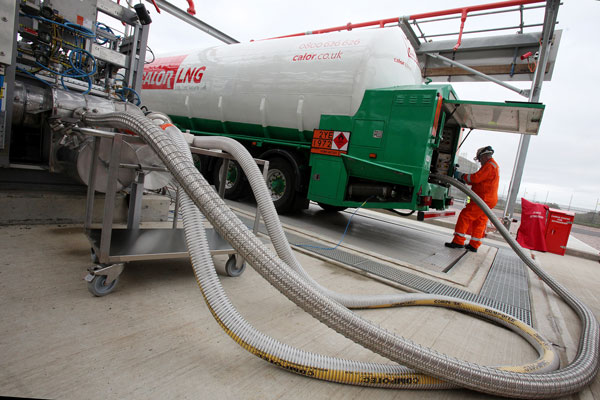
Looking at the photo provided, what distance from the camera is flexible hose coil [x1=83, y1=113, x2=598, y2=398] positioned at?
137 cm

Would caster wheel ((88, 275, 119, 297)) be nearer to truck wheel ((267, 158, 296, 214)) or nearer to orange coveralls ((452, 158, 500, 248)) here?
truck wheel ((267, 158, 296, 214))

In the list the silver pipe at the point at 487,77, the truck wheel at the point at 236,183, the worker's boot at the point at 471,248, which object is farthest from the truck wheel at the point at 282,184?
the silver pipe at the point at 487,77

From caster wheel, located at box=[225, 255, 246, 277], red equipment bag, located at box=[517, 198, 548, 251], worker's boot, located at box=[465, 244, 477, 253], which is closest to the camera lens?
caster wheel, located at box=[225, 255, 246, 277]

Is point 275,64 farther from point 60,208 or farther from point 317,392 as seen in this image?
point 317,392

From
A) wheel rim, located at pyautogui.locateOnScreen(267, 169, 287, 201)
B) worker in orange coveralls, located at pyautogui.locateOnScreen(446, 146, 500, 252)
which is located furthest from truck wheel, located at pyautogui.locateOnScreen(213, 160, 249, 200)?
worker in orange coveralls, located at pyautogui.locateOnScreen(446, 146, 500, 252)

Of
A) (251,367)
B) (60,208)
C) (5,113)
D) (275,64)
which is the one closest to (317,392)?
(251,367)

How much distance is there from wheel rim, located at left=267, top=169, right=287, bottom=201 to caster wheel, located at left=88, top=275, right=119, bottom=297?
11.9ft

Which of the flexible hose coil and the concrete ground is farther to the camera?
the flexible hose coil

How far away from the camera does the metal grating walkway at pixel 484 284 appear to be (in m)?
2.72

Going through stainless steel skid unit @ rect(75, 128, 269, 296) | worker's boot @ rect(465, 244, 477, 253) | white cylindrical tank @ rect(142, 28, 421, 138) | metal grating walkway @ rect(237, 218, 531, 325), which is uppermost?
white cylindrical tank @ rect(142, 28, 421, 138)

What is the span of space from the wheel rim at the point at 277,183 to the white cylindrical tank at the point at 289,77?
81cm

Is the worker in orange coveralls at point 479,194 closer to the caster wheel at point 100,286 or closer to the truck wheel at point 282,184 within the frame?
the truck wheel at point 282,184

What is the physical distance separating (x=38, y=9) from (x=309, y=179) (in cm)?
371

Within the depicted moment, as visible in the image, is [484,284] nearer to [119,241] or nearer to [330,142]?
[330,142]
